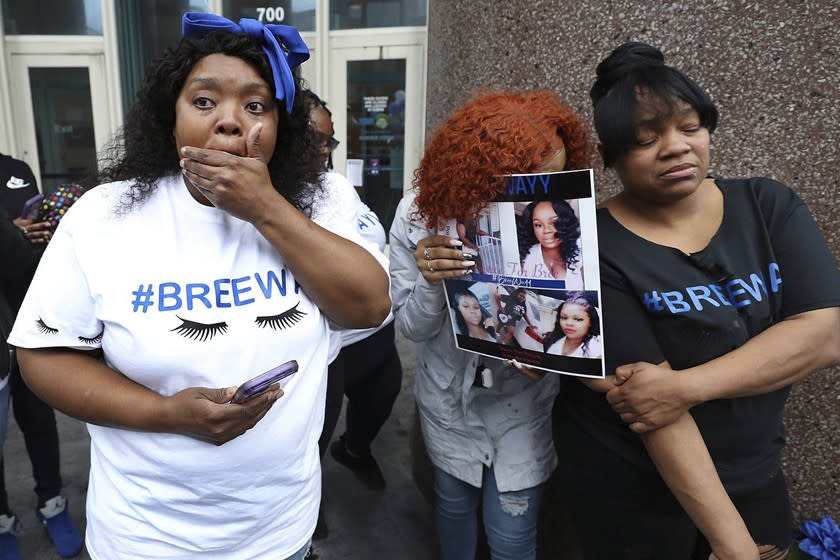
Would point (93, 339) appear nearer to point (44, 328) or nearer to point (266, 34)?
point (44, 328)

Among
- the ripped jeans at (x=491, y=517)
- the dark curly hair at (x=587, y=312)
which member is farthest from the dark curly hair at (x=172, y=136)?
the ripped jeans at (x=491, y=517)

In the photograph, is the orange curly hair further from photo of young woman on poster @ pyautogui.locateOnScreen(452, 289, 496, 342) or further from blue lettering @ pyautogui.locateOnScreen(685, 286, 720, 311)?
blue lettering @ pyautogui.locateOnScreen(685, 286, 720, 311)

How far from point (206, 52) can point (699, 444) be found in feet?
4.52

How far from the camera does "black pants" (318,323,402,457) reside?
2715mm

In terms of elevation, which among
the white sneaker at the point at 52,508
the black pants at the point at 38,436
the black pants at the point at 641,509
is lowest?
the white sneaker at the point at 52,508

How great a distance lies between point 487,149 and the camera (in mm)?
1372

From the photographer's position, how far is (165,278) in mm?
1116

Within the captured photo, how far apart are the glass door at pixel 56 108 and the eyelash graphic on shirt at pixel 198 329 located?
5763 mm

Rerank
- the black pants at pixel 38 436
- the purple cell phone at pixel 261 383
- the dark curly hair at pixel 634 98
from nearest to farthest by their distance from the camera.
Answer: the purple cell phone at pixel 261 383 → the dark curly hair at pixel 634 98 → the black pants at pixel 38 436

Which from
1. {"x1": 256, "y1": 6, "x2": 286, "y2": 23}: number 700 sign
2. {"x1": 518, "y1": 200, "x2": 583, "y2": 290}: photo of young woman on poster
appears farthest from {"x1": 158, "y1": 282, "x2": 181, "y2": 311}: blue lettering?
{"x1": 256, "y1": 6, "x2": 286, "y2": 23}: number 700 sign

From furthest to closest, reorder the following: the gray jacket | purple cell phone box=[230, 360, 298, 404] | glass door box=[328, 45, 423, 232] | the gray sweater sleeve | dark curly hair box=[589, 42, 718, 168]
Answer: glass door box=[328, 45, 423, 232] → the gray jacket → the gray sweater sleeve → dark curly hair box=[589, 42, 718, 168] → purple cell phone box=[230, 360, 298, 404]

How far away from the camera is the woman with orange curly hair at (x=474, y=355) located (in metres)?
1.40

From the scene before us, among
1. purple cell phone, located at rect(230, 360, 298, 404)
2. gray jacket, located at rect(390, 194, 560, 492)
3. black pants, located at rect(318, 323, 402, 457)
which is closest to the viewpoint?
purple cell phone, located at rect(230, 360, 298, 404)

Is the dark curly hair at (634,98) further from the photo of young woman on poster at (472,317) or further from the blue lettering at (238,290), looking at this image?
the blue lettering at (238,290)
